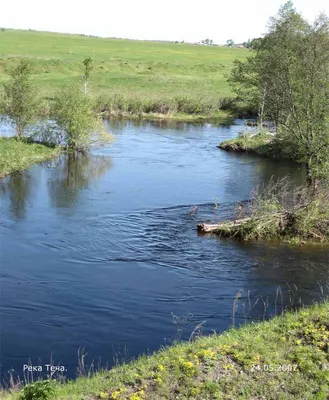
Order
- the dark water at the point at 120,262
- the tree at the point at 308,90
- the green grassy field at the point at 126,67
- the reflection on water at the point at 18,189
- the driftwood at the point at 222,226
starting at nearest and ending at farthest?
the dark water at the point at 120,262 → the driftwood at the point at 222,226 → the reflection on water at the point at 18,189 → the tree at the point at 308,90 → the green grassy field at the point at 126,67

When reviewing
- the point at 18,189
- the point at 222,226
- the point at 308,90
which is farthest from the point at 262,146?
the point at 222,226

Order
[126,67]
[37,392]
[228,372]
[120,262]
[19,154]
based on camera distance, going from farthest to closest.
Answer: [126,67] < [19,154] < [120,262] < [228,372] < [37,392]

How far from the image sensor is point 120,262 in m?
20.1

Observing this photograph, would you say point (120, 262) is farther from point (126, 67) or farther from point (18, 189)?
point (126, 67)

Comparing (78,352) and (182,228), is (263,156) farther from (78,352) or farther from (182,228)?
(78,352)

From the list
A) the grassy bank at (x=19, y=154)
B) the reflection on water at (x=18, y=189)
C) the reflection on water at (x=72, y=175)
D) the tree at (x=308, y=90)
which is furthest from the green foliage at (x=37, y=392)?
the grassy bank at (x=19, y=154)

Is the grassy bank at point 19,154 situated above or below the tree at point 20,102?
below

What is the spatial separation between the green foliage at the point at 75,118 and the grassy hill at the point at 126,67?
73.2 ft

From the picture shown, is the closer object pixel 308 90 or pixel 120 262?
pixel 120 262

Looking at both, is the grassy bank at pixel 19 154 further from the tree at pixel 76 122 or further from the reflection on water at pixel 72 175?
the tree at pixel 76 122

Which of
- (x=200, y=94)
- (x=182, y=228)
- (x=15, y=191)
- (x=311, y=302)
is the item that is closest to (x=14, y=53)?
(x=200, y=94)

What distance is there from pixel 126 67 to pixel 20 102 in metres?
58.2

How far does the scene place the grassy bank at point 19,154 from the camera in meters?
33.7

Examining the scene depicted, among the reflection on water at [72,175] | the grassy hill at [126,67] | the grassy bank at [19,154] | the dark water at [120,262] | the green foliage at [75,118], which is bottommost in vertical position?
the dark water at [120,262]
